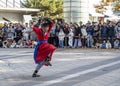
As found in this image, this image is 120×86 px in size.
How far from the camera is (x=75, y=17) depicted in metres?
27.2

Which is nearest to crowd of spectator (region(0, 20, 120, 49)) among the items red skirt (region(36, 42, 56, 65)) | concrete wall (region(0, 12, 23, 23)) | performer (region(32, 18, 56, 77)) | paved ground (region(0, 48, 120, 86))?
paved ground (region(0, 48, 120, 86))

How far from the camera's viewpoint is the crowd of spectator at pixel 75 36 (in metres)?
21.4

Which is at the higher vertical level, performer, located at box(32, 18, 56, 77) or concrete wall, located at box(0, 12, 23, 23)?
concrete wall, located at box(0, 12, 23, 23)

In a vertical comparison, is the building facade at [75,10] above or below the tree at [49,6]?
below

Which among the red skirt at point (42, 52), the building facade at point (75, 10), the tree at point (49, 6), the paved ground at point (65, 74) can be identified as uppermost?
the tree at point (49, 6)

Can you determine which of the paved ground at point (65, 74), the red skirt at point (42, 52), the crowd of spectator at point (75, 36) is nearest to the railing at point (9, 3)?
the crowd of spectator at point (75, 36)

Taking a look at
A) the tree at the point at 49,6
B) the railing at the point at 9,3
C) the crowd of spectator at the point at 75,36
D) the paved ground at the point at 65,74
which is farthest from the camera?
the tree at the point at 49,6

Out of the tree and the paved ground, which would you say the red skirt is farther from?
the tree

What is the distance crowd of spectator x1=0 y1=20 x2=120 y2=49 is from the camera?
21422 millimetres

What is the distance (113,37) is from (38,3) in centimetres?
3810

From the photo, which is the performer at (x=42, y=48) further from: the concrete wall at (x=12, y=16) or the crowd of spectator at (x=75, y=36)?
the concrete wall at (x=12, y=16)

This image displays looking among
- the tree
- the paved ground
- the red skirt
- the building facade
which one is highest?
the tree

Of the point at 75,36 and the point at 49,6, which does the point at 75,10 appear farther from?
the point at 49,6

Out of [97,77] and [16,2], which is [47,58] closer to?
[97,77]
